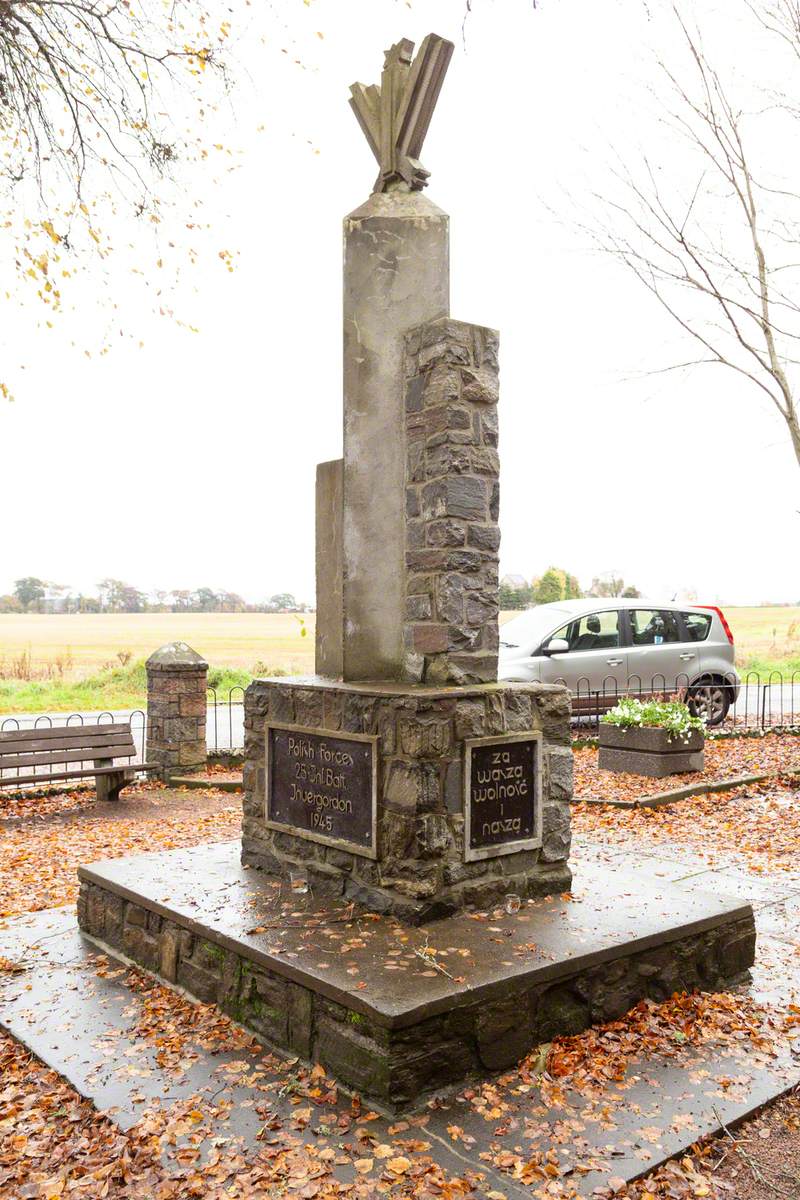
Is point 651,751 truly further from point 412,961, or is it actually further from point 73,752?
point 412,961

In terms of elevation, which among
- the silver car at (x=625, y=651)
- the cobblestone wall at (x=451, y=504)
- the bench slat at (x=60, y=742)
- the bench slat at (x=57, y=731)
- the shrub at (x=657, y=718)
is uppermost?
the cobblestone wall at (x=451, y=504)

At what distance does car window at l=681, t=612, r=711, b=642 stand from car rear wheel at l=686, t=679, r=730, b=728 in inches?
27.8

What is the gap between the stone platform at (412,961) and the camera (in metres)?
3.39

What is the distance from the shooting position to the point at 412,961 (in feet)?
12.3

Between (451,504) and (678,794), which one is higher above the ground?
(451,504)

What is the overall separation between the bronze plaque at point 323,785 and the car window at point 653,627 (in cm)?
895

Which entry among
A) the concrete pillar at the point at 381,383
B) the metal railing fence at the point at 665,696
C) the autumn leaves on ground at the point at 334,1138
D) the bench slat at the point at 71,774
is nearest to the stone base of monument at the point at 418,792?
the concrete pillar at the point at 381,383

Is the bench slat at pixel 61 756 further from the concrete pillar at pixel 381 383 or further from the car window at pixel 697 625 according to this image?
the car window at pixel 697 625

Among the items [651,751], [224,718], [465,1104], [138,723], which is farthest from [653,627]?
[465,1104]

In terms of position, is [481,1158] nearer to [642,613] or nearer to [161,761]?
[161,761]

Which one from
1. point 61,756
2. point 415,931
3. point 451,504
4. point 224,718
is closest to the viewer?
point 415,931

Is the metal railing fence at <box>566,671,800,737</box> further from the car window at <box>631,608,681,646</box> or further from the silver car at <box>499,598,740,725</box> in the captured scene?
the car window at <box>631,608,681,646</box>

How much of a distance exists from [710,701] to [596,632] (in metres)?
2.00

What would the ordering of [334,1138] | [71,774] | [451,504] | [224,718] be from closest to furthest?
[334,1138] → [451,504] → [71,774] → [224,718]
